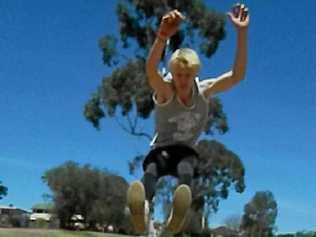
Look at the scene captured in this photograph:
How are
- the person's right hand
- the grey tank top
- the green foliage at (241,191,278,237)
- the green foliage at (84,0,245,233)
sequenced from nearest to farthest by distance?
the person's right hand
the grey tank top
the green foliage at (84,0,245,233)
the green foliage at (241,191,278,237)

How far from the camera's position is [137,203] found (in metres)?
5.11

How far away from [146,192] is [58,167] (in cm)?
4877

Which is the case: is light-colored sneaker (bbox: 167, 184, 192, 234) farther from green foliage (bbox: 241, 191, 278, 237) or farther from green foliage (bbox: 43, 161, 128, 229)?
green foliage (bbox: 241, 191, 278, 237)

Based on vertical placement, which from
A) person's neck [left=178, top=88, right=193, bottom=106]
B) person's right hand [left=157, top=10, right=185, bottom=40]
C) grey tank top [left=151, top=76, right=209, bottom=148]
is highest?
person's right hand [left=157, top=10, right=185, bottom=40]

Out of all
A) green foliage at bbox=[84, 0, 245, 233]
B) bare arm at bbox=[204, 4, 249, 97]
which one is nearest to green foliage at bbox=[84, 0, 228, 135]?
green foliage at bbox=[84, 0, 245, 233]

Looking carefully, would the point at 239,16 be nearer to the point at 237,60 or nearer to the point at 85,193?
the point at 237,60

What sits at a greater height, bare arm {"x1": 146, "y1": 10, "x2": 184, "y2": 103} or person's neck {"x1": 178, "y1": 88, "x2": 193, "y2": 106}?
bare arm {"x1": 146, "y1": 10, "x2": 184, "y2": 103}

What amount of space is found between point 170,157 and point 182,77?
708 millimetres

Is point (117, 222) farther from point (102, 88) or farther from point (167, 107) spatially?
point (167, 107)

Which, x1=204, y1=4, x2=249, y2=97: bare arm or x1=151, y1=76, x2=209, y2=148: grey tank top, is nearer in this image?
x1=204, y1=4, x2=249, y2=97: bare arm

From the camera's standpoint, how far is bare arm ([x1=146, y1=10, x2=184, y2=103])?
5.28 metres

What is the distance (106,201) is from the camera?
165 ft

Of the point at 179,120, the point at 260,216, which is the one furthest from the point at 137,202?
the point at 260,216

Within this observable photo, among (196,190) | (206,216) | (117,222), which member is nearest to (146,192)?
(196,190)
